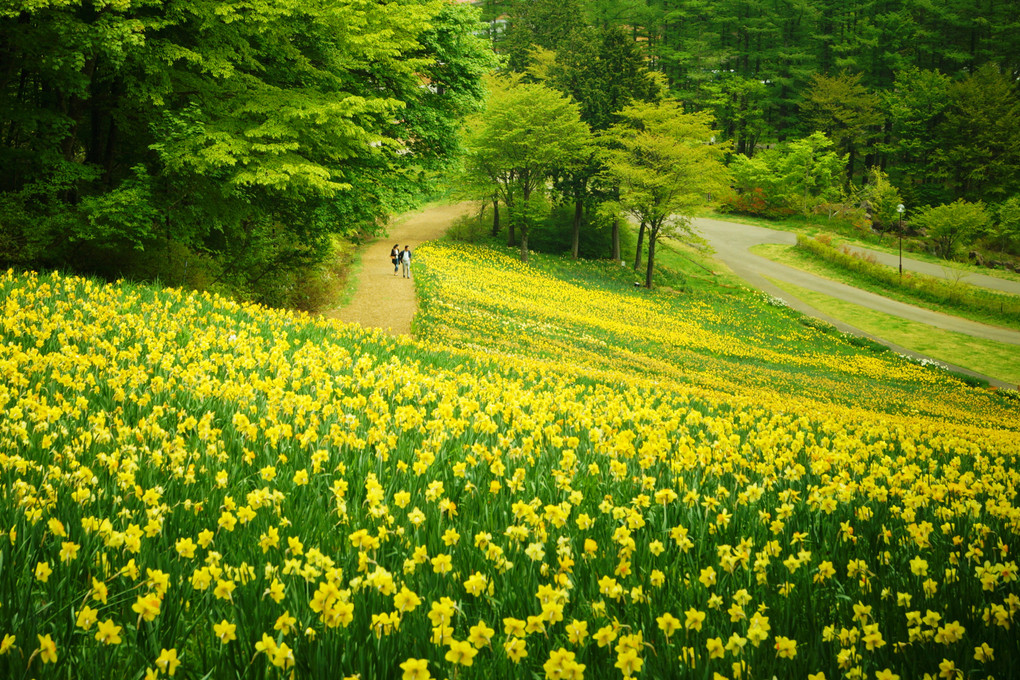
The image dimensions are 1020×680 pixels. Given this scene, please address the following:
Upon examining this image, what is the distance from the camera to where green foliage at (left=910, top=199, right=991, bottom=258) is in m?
43.2

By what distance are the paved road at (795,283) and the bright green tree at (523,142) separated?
638 inches

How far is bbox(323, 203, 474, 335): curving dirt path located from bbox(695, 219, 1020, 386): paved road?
2327cm

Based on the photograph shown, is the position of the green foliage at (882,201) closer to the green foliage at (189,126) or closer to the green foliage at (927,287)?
the green foliage at (927,287)

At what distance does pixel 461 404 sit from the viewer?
4957mm

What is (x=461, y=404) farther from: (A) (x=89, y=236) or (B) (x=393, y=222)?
(B) (x=393, y=222)

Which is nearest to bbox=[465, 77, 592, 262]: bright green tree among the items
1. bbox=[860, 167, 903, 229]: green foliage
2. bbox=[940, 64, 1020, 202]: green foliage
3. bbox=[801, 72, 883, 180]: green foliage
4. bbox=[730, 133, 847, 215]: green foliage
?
bbox=[730, 133, 847, 215]: green foliage

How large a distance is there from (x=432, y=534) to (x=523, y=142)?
33.7 meters

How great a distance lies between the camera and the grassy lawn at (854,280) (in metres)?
32.4

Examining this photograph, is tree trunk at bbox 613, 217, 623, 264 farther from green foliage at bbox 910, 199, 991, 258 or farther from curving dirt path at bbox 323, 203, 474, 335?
green foliage at bbox 910, 199, 991, 258

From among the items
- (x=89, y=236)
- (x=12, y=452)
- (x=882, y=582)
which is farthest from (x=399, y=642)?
(x=89, y=236)

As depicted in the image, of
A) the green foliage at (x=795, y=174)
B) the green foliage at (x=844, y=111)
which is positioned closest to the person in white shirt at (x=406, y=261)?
the green foliage at (x=795, y=174)

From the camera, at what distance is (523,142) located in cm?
3362

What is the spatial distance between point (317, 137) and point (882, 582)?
1165 cm

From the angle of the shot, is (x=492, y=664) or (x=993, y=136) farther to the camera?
(x=993, y=136)
